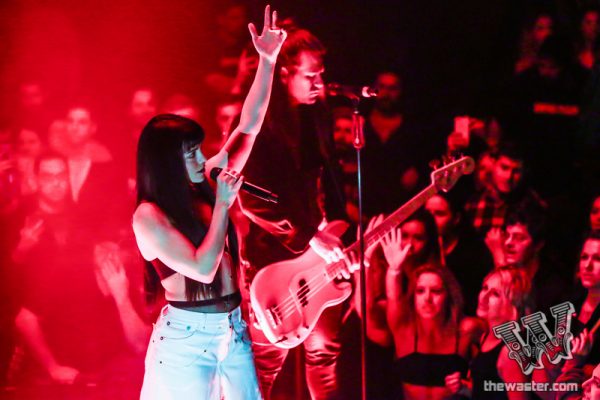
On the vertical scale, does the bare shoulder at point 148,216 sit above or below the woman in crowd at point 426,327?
above

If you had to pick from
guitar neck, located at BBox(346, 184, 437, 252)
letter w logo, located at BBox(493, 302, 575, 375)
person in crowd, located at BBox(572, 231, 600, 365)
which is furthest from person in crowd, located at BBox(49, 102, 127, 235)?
person in crowd, located at BBox(572, 231, 600, 365)

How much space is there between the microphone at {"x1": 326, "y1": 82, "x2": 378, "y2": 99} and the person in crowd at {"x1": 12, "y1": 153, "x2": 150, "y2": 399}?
4.54 feet

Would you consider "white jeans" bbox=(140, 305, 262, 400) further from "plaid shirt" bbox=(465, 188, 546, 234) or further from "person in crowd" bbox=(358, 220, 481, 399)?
"plaid shirt" bbox=(465, 188, 546, 234)

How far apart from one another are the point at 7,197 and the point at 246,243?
1.22 m

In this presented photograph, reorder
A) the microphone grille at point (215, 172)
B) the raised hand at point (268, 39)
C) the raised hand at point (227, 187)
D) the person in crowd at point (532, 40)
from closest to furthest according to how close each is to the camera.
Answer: the raised hand at point (227, 187), the microphone grille at point (215, 172), the raised hand at point (268, 39), the person in crowd at point (532, 40)

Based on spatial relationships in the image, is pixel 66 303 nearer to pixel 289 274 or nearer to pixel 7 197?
pixel 7 197

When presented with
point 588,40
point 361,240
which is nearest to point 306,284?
point 361,240

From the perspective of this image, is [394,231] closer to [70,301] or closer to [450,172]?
[450,172]

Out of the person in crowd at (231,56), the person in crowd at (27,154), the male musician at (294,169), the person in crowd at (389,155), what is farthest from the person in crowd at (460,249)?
Result: the person in crowd at (27,154)

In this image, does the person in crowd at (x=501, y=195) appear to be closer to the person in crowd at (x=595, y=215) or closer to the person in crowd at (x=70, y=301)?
the person in crowd at (x=595, y=215)

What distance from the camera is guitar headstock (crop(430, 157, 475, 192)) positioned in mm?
3121

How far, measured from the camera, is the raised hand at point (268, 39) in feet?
10.0

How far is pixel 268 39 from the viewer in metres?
3.06

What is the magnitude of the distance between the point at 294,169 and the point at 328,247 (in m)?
0.42
